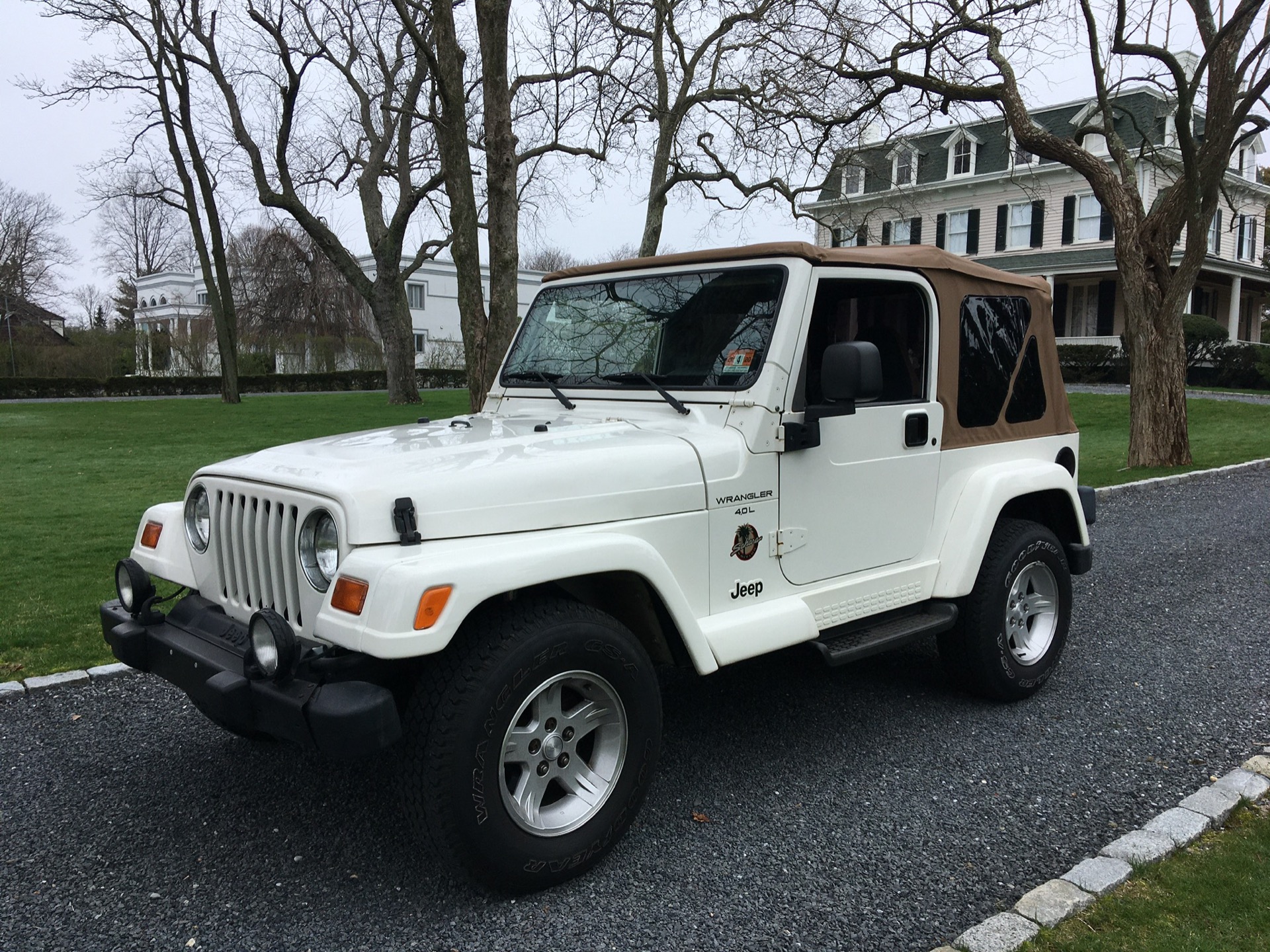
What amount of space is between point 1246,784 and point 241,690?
3.73m

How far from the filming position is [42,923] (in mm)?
2910

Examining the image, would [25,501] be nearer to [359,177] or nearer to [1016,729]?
[1016,729]

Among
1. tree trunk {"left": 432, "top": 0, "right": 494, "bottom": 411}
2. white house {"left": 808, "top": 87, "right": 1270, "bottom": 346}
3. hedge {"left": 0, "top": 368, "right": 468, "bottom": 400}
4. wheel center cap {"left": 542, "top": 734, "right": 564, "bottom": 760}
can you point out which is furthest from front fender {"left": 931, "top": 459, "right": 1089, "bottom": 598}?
hedge {"left": 0, "top": 368, "right": 468, "bottom": 400}

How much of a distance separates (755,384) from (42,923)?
2.98 metres

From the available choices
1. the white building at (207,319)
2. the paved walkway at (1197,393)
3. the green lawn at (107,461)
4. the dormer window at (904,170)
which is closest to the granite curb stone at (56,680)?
the green lawn at (107,461)

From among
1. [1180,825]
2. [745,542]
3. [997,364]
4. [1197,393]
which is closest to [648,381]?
[745,542]

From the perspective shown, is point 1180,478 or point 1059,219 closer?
point 1180,478

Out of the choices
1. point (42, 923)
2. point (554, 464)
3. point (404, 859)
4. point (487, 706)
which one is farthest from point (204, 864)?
point (554, 464)

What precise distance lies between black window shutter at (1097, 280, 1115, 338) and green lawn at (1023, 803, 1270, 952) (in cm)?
3510

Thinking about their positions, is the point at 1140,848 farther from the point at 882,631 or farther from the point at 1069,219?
the point at 1069,219

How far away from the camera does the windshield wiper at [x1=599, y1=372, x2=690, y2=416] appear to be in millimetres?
3799

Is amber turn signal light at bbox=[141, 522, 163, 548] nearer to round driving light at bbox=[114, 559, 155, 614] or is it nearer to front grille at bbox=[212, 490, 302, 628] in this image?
round driving light at bbox=[114, 559, 155, 614]

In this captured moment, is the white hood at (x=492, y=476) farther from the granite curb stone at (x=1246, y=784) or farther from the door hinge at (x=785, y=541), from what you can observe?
the granite curb stone at (x=1246, y=784)

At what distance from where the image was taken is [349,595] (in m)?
2.73
